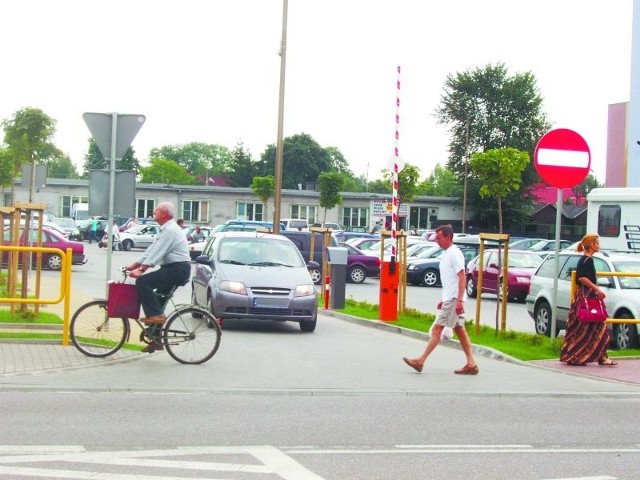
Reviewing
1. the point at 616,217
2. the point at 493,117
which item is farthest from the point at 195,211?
the point at 616,217

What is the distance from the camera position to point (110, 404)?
941 centimetres

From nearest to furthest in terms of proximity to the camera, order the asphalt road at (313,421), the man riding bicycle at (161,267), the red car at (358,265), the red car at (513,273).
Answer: the asphalt road at (313,421) < the man riding bicycle at (161,267) < the red car at (513,273) < the red car at (358,265)

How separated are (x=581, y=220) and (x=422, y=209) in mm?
12814

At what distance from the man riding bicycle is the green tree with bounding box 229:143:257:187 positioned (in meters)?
111

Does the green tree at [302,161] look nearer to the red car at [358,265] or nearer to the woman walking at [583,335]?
the red car at [358,265]

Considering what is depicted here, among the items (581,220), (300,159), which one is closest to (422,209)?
(581,220)

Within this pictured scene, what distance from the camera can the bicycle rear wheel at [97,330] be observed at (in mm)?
12375

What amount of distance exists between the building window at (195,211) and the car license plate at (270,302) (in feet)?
216

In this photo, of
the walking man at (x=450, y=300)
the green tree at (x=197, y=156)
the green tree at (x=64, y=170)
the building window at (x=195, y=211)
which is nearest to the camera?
the walking man at (x=450, y=300)

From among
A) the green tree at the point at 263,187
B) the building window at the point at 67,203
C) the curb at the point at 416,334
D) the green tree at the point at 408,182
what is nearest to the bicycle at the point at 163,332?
the curb at the point at 416,334

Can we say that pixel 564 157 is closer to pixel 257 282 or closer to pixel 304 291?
pixel 304 291

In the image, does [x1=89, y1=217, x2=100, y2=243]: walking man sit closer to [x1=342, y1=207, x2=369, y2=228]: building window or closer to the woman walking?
[x1=342, y1=207, x2=369, y2=228]: building window

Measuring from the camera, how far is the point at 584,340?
1373cm

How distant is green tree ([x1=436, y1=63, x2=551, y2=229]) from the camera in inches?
3066
